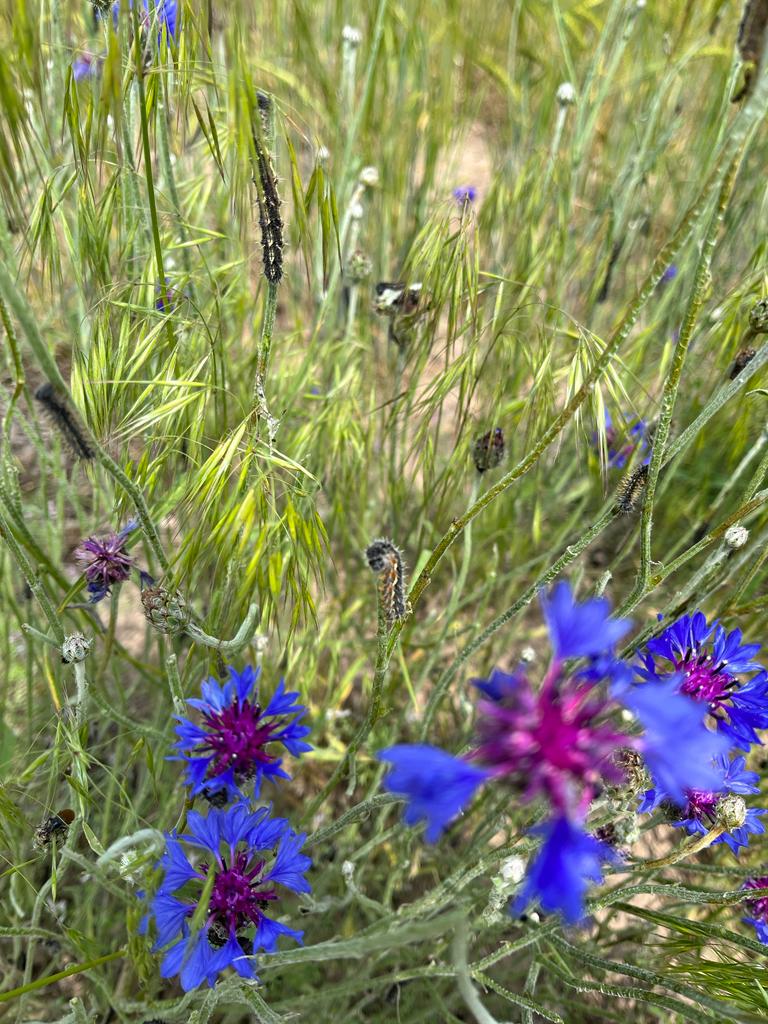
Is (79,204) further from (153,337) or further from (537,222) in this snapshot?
(537,222)

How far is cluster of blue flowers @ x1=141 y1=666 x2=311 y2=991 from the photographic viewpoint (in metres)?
0.74

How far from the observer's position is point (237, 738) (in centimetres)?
77

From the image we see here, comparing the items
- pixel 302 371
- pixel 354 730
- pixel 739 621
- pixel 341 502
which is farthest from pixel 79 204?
pixel 739 621

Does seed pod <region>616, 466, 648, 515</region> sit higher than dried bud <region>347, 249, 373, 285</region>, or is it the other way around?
dried bud <region>347, 249, 373, 285</region>

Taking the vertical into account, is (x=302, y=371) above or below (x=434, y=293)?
below

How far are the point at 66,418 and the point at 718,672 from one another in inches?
27.1

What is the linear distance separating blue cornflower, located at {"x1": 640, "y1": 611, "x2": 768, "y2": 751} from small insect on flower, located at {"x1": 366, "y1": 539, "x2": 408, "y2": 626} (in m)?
0.27

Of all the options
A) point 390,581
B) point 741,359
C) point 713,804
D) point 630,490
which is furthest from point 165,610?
point 741,359

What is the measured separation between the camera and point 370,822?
52.7 inches

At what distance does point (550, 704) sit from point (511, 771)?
0.06m

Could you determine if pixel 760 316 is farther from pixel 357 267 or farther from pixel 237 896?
pixel 237 896

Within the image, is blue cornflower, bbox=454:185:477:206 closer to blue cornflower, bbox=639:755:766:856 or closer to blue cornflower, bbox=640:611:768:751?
blue cornflower, bbox=640:611:768:751

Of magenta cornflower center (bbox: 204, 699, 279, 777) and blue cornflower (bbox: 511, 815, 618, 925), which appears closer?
blue cornflower (bbox: 511, 815, 618, 925)

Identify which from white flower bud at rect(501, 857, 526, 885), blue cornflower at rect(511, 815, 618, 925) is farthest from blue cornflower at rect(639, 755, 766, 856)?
blue cornflower at rect(511, 815, 618, 925)
